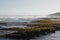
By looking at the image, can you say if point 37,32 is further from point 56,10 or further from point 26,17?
point 56,10

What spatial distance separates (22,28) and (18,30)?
101mm

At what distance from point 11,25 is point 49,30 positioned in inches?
34.8

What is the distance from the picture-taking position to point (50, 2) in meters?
3.62

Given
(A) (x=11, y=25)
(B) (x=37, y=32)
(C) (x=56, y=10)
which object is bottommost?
(B) (x=37, y=32)

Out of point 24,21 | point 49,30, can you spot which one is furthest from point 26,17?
point 49,30

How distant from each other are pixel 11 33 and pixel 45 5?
1.00 metres

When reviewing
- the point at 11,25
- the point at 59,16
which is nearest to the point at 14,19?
the point at 11,25

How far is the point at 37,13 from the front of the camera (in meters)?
3.60

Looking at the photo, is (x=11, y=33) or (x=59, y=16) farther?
(x=59, y=16)

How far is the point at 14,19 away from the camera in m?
3.55

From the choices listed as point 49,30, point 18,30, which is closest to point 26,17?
point 18,30

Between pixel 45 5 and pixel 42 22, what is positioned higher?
pixel 45 5

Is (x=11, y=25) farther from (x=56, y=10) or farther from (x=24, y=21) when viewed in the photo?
(x=56, y=10)

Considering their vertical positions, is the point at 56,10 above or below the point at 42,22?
above
